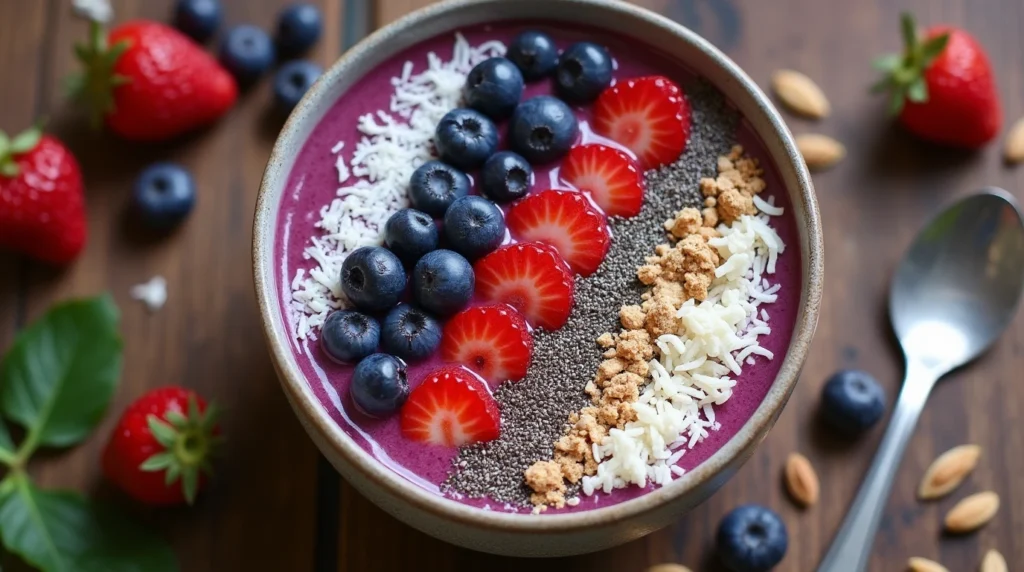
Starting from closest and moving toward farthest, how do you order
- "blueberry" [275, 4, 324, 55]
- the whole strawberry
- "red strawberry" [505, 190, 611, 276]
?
"red strawberry" [505, 190, 611, 276] → the whole strawberry → "blueberry" [275, 4, 324, 55]

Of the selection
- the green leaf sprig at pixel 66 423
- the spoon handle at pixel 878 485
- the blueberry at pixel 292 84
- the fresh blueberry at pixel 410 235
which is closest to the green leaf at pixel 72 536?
the green leaf sprig at pixel 66 423

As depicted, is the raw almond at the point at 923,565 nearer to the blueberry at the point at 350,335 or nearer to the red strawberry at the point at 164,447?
the blueberry at the point at 350,335

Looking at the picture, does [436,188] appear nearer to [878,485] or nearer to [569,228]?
[569,228]

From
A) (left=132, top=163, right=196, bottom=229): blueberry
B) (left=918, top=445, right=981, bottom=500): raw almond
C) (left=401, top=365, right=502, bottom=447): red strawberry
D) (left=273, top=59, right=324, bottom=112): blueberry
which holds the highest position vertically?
(left=273, top=59, right=324, bottom=112): blueberry

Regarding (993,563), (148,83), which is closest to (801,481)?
(993,563)

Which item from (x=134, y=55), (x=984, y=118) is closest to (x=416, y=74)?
(x=134, y=55)

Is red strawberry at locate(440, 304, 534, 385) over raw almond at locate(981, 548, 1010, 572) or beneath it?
over

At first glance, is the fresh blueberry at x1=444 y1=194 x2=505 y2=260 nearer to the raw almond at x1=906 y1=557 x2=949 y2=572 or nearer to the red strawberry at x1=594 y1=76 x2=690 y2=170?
the red strawberry at x1=594 y1=76 x2=690 y2=170

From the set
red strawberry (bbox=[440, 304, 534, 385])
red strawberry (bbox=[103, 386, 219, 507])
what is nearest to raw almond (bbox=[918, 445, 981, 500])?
red strawberry (bbox=[440, 304, 534, 385])
